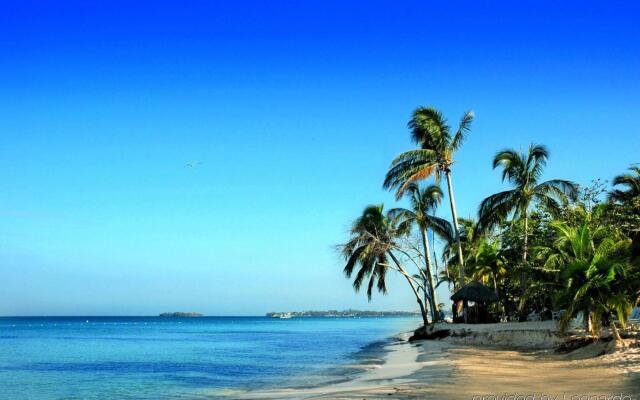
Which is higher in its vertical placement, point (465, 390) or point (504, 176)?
point (504, 176)

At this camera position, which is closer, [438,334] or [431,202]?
[438,334]

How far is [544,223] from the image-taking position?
32406mm

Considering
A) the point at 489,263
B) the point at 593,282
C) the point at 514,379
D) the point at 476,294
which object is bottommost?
the point at 514,379

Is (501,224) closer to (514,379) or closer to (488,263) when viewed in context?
(488,263)

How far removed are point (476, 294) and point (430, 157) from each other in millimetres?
9138

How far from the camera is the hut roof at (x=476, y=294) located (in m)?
31.3

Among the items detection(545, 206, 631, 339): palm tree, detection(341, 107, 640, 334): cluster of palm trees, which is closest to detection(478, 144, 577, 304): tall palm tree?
detection(341, 107, 640, 334): cluster of palm trees

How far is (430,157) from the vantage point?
35.2 meters

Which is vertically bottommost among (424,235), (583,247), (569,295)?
(569,295)

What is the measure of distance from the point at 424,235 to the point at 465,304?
20.1 feet

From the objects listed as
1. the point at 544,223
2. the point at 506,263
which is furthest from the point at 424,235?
the point at 544,223

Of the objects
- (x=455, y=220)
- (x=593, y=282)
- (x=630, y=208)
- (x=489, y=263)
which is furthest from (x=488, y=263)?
(x=593, y=282)

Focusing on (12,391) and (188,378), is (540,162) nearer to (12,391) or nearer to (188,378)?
(188,378)

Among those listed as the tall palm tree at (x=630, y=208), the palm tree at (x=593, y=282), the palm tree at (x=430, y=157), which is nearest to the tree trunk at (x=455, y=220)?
the palm tree at (x=430, y=157)
